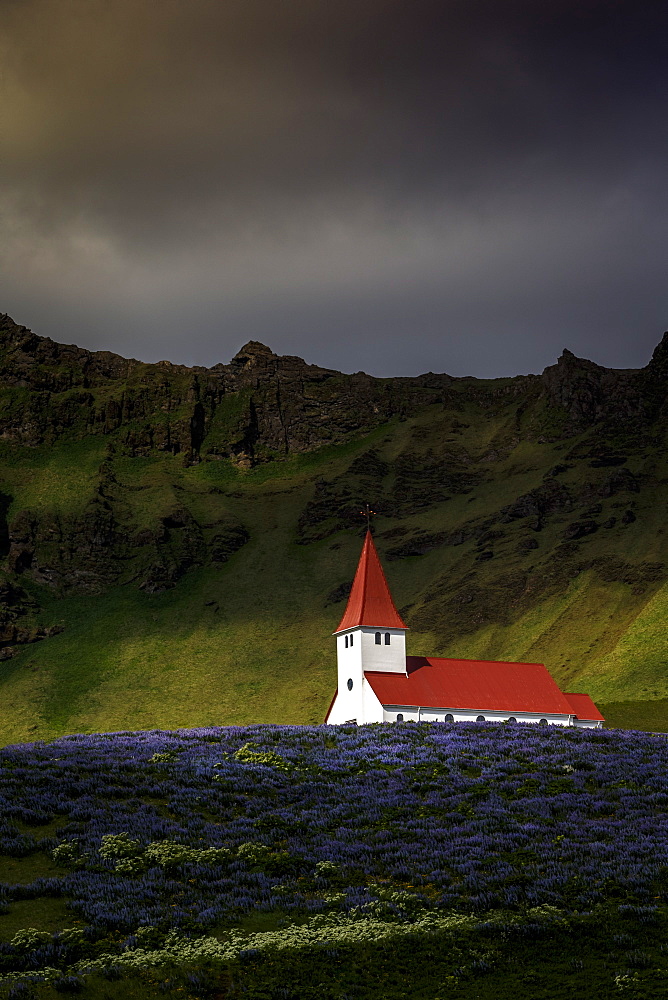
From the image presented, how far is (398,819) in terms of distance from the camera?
3497 cm

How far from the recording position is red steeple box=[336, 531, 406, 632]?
72875 millimetres

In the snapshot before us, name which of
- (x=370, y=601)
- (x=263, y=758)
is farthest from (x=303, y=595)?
(x=263, y=758)

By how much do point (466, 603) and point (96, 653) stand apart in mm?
61395

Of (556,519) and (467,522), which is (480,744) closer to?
(556,519)

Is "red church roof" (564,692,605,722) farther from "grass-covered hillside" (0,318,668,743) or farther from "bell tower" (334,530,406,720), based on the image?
"bell tower" (334,530,406,720)

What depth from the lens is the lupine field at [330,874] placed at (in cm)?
2145

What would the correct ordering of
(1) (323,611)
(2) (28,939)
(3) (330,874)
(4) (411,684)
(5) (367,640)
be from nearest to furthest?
(2) (28,939)
(3) (330,874)
(4) (411,684)
(5) (367,640)
(1) (323,611)

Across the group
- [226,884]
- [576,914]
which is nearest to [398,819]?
[226,884]

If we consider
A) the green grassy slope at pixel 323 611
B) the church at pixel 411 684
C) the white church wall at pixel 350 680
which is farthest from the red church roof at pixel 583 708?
the white church wall at pixel 350 680

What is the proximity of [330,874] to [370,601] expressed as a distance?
45.5 metres

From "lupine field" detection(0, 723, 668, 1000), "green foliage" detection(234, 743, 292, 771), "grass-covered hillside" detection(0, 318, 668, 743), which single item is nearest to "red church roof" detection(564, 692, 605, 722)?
"grass-covered hillside" detection(0, 318, 668, 743)

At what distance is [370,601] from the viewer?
7381 cm

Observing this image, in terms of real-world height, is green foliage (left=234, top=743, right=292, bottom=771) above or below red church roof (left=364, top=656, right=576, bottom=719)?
above

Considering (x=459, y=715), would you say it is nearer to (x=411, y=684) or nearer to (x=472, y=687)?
(x=472, y=687)
